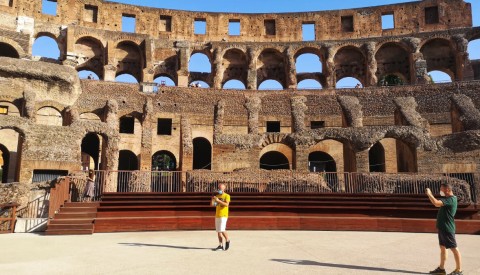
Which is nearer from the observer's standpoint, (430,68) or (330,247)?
(330,247)

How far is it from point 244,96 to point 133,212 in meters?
17.9

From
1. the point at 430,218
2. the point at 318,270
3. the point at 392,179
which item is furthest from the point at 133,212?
the point at 392,179

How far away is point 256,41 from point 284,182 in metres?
25.4

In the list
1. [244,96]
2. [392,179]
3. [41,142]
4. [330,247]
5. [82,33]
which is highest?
[82,33]

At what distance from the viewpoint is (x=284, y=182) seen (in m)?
16.7

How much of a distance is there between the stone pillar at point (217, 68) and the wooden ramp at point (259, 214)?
23257 mm

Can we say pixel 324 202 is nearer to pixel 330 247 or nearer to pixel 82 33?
pixel 330 247

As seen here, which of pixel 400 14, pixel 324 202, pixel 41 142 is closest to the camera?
pixel 324 202

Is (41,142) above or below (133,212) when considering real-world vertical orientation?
above

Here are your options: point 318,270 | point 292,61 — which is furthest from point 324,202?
point 292,61

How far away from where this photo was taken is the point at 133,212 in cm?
1211

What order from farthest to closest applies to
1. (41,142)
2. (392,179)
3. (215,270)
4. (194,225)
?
(41,142) < (392,179) < (194,225) < (215,270)

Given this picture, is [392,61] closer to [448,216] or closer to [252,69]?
[252,69]

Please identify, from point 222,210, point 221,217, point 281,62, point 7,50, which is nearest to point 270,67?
point 281,62
